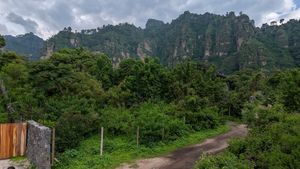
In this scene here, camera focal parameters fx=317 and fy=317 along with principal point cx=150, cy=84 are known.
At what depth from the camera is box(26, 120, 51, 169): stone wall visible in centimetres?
1145

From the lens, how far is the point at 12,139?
1313cm

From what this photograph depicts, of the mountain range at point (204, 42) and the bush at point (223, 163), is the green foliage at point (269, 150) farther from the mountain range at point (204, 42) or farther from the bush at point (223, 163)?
the mountain range at point (204, 42)

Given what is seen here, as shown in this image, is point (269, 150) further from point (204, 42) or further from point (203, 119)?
point (204, 42)

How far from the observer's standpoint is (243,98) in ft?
94.6

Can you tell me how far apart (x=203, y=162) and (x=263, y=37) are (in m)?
98.6

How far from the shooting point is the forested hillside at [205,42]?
84625 mm

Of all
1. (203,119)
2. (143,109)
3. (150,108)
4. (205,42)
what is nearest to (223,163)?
(143,109)

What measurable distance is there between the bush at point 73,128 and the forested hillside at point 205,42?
66707mm

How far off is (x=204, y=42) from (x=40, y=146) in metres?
107

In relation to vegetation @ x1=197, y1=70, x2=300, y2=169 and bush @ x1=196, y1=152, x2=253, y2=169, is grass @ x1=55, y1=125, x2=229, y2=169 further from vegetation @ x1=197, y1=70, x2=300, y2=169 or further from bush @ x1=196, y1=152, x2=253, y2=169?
A: bush @ x1=196, y1=152, x2=253, y2=169

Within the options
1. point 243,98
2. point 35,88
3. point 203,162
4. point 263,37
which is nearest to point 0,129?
point 35,88

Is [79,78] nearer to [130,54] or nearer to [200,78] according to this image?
[200,78]

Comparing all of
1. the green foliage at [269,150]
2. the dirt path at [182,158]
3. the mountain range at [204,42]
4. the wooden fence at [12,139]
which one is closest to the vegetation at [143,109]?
the green foliage at [269,150]

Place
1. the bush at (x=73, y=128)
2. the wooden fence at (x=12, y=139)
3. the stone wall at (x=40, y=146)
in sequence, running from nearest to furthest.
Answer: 1. the stone wall at (x=40, y=146)
2. the wooden fence at (x=12, y=139)
3. the bush at (x=73, y=128)
